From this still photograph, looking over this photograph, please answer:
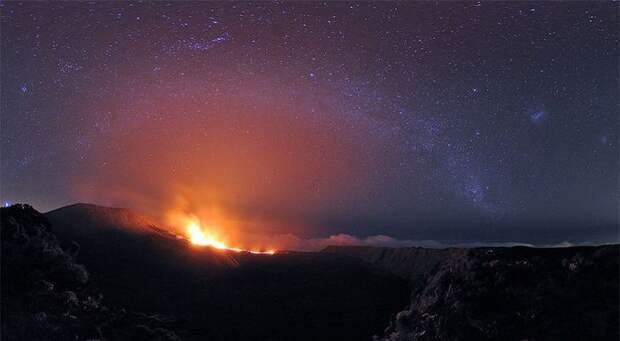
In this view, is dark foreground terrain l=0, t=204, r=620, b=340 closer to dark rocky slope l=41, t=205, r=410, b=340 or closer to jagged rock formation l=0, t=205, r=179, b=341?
jagged rock formation l=0, t=205, r=179, b=341

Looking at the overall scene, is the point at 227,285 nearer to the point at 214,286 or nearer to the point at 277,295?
the point at 214,286

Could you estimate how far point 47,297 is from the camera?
98.3ft

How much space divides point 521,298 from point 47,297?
3326cm

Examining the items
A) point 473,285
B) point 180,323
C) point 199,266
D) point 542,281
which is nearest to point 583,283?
point 542,281

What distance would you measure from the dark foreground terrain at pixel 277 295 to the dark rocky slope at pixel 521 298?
0.27 feet

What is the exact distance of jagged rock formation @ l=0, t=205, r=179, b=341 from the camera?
2448 cm

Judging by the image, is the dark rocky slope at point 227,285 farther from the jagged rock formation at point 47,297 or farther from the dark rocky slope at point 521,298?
the dark rocky slope at point 521,298

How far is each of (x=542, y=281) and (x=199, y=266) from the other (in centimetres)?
5828

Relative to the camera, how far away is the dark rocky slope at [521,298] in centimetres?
2217

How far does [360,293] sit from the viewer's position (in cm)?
6250

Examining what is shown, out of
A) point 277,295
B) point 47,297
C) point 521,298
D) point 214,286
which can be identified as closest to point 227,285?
point 214,286

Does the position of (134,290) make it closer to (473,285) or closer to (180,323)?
(180,323)

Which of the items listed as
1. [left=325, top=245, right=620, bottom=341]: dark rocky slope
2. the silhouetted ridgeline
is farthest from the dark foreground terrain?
the silhouetted ridgeline

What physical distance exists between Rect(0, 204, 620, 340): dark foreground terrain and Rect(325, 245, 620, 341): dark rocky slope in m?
0.08
